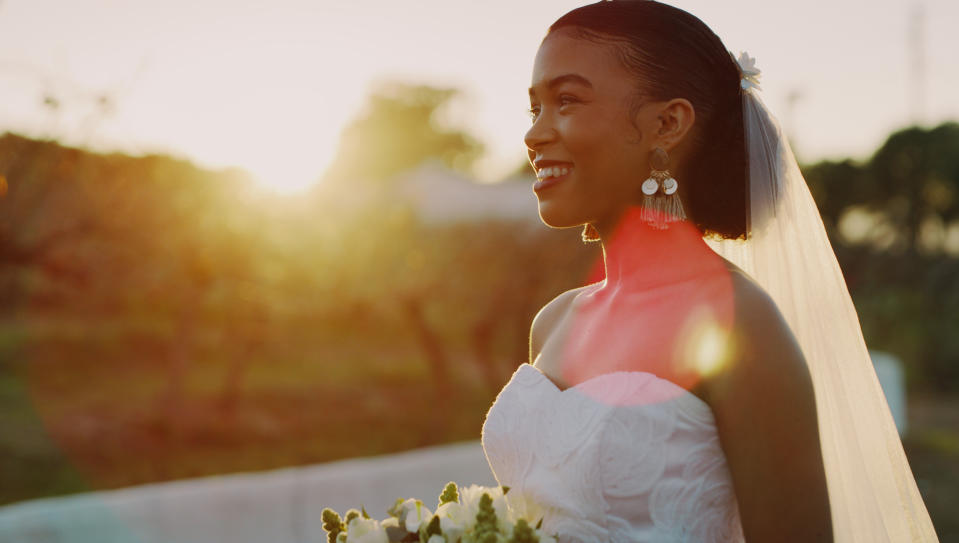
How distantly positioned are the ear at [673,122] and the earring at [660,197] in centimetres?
3

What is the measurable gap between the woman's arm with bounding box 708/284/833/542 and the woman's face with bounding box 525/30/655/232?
1.69ft

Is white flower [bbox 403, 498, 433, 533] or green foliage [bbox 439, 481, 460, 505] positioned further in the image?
green foliage [bbox 439, 481, 460, 505]

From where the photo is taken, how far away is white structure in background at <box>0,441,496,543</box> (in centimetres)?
604

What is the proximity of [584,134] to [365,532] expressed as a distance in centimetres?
115

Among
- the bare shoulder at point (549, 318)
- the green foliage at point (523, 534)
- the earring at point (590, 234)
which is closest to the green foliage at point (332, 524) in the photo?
the green foliage at point (523, 534)

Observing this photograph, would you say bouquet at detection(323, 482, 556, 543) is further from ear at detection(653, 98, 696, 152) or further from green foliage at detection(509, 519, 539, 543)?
ear at detection(653, 98, 696, 152)

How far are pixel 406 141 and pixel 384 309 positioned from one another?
48.0m

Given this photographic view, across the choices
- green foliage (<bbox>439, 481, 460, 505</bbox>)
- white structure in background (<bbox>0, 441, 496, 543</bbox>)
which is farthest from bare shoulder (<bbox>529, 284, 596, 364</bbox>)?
white structure in background (<bbox>0, 441, 496, 543</bbox>)

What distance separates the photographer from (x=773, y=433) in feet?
6.15

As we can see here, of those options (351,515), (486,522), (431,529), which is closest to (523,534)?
(486,522)

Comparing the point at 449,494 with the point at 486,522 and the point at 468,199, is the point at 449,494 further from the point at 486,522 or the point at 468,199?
the point at 468,199

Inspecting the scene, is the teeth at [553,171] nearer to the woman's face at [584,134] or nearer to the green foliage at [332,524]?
the woman's face at [584,134]

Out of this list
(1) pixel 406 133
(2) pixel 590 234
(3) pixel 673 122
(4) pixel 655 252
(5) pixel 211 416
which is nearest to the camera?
(3) pixel 673 122

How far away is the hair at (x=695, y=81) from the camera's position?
218 cm
